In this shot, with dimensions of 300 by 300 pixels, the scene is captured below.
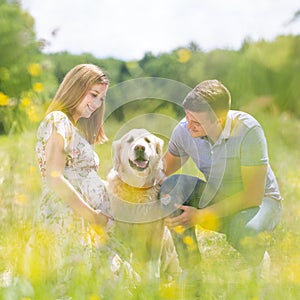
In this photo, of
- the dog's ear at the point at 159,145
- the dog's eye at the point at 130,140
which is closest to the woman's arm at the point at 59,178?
the dog's eye at the point at 130,140

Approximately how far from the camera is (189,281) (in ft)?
7.93

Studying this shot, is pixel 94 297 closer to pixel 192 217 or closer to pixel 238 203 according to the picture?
pixel 192 217

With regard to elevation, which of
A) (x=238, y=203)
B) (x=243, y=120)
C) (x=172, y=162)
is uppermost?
(x=243, y=120)

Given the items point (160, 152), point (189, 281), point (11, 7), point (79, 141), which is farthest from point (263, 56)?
point (189, 281)

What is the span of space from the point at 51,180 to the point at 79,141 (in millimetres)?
292

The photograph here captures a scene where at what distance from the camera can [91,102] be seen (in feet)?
10.6

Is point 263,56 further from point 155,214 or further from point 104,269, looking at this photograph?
point 104,269

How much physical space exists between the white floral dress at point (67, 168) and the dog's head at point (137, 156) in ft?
1.42

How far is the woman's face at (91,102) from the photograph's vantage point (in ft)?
10.5

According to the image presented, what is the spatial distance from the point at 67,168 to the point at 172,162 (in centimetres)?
94

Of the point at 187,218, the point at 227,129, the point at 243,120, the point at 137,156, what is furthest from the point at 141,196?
the point at 243,120

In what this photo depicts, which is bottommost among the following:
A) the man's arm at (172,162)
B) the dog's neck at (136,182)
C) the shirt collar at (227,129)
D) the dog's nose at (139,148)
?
the dog's neck at (136,182)

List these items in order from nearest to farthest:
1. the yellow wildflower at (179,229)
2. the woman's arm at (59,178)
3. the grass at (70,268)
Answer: the grass at (70,268), the woman's arm at (59,178), the yellow wildflower at (179,229)

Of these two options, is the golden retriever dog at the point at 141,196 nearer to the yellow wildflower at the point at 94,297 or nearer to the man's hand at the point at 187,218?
the man's hand at the point at 187,218
